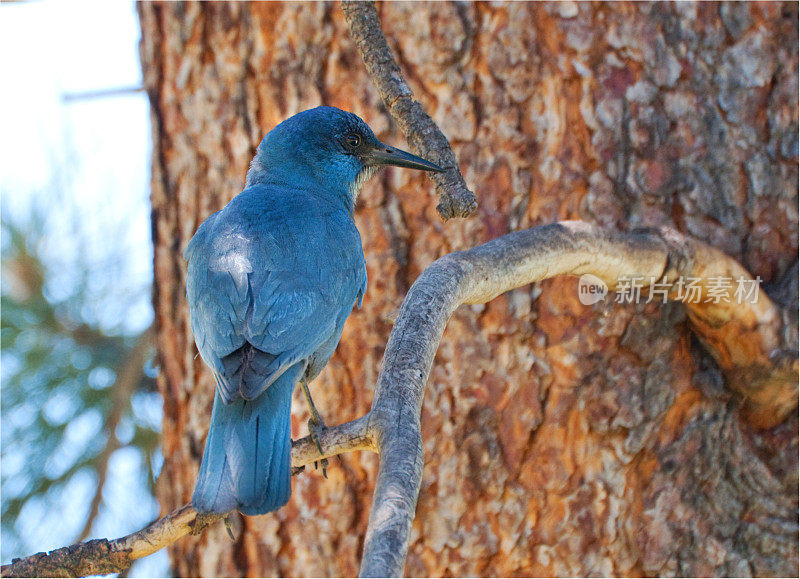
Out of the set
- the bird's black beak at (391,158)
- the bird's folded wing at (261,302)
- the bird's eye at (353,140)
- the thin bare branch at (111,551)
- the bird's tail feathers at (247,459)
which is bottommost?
the thin bare branch at (111,551)

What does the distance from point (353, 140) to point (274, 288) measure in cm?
72

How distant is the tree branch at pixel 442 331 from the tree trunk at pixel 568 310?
0.12m

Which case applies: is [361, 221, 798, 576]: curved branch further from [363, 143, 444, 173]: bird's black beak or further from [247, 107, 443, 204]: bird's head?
[247, 107, 443, 204]: bird's head

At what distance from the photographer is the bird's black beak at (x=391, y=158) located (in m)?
2.11

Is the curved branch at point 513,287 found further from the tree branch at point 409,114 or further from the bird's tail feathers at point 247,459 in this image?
the bird's tail feathers at point 247,459

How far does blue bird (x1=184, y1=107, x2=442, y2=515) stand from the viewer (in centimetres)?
158

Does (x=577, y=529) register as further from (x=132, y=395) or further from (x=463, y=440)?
(x=132, y=395)

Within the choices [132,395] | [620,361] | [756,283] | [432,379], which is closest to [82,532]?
[132,395]

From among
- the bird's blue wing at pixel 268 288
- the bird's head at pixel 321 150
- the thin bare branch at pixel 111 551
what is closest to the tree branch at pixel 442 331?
the thin bare branch at pixel 111 551

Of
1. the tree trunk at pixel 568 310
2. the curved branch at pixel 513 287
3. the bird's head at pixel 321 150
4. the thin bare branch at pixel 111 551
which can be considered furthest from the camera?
the tree trunk at pixel 568 310

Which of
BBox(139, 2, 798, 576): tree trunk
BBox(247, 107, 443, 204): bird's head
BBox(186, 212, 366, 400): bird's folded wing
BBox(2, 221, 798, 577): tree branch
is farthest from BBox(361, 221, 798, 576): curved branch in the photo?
BBox(247, 107, 443, 204): bird's head

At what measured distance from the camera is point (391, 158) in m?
2.28

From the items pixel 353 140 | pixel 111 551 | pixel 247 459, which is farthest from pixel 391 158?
pixel 111 551

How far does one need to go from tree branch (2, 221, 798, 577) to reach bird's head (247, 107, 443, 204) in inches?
22.5
